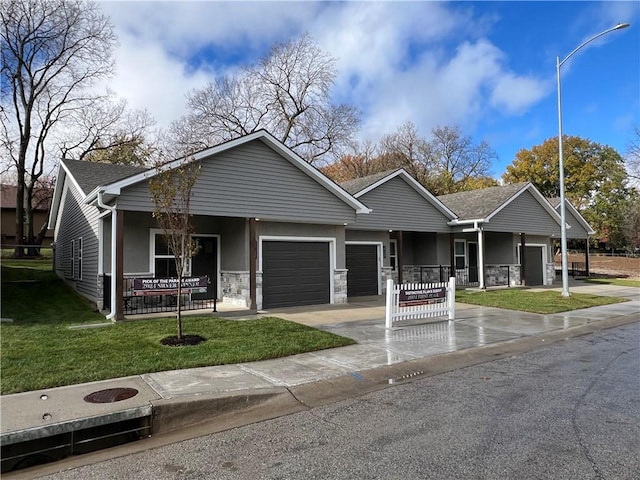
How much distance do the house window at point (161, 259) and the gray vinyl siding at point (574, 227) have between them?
23.4 metres

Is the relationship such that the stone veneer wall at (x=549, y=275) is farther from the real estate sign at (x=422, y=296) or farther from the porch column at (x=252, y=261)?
the porch column at (x=252, y=261)

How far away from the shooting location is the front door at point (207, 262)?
14.1 metres

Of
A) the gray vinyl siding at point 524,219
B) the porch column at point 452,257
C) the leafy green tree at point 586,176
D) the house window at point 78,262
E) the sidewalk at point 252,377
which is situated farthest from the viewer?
the leafy green tree at point 586,176

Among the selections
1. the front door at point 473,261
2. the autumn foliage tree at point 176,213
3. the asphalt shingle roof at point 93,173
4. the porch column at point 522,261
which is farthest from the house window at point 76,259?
the porch column at point 522,261

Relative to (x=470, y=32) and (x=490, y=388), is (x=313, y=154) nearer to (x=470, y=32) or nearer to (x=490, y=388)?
(x=470, y=32)

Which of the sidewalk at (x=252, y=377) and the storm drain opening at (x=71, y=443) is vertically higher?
the sidewalk at (x=252, y=377)

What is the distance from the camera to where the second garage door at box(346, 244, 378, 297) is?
17.6 m

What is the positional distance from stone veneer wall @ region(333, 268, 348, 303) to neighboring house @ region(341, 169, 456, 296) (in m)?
2.46

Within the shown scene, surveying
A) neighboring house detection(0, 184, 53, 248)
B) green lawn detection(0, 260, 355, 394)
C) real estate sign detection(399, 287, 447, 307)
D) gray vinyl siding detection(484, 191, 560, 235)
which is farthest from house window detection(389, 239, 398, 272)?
neighboring house detection(0, 184, 53, 248)

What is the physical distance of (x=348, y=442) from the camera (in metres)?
4.15

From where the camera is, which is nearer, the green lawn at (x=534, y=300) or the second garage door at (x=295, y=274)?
the second garage door at (x=295, y=274)

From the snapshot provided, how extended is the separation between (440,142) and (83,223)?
4054 centimetres

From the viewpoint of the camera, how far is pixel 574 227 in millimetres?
27047

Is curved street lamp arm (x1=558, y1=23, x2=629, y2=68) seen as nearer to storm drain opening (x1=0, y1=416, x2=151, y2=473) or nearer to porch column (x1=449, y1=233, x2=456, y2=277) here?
porch column (x1=449, y1=233, x2=456, y2=277)
